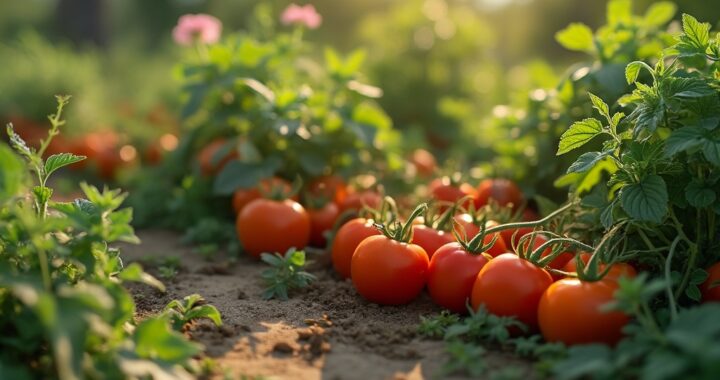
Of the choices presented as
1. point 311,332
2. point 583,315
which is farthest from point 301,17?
point 583,315

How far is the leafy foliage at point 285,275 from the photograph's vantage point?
2652mm

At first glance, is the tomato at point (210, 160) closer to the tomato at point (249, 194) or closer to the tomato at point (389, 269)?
the tomato at point (249, 194)

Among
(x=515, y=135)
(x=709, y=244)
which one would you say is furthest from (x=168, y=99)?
(x=709, y=244)

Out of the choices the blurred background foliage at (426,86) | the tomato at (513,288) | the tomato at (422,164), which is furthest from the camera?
the tomato at (422,164)

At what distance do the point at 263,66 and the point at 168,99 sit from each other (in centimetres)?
339

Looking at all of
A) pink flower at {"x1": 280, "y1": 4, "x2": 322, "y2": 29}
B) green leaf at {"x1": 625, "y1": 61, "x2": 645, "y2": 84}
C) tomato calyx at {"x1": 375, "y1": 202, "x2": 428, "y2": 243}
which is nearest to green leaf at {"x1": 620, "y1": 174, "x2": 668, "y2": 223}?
green leaf at {"x1": 625, "y1": 61, "x2": 645, "y2": 84}

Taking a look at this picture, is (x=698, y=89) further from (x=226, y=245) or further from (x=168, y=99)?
(x=168, y=99)

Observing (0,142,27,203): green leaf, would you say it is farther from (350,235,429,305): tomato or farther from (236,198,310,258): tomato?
(236,198,310,258): tomato

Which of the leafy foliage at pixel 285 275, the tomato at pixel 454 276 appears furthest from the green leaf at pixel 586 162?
the leafy foliage at pixel 285 275

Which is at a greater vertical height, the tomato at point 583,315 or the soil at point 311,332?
the tomato at point 583,315

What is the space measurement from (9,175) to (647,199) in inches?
73.2

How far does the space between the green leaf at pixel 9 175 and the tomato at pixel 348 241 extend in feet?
4.43

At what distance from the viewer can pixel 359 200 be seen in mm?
3363

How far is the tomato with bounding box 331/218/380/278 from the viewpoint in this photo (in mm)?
2777
